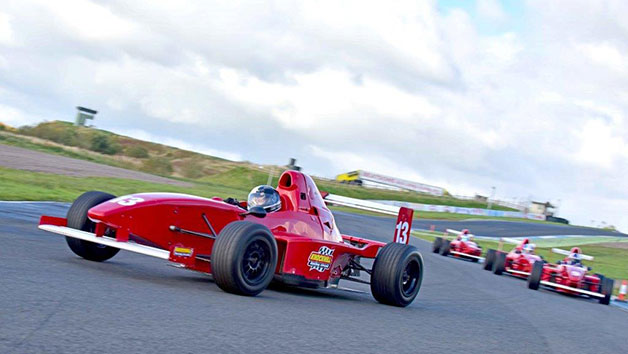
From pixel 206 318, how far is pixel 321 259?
344 cm

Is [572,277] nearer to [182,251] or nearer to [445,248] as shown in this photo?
[445,248]

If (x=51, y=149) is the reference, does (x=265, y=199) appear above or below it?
below

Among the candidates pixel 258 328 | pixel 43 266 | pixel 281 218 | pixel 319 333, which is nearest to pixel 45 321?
pixel 258 328

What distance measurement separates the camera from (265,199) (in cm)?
904

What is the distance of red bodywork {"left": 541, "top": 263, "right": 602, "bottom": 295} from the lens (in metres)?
19.3

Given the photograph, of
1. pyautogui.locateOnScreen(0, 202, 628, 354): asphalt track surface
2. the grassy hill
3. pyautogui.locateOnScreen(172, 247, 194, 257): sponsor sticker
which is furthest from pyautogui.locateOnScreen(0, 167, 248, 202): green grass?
the grassy hill

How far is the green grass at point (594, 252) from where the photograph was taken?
31886mm

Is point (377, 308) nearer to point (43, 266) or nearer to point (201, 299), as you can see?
point (201, 299)

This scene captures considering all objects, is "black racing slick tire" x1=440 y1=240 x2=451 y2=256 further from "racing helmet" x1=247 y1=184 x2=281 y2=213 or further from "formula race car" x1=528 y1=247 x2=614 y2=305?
"racing helmet" x1=247 y1=184 x2=281 y2=213

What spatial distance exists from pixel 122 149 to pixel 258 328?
65.6 m

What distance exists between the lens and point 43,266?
710cm

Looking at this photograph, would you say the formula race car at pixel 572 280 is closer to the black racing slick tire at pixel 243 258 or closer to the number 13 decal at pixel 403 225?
the number 13 decal at pixel 403 225

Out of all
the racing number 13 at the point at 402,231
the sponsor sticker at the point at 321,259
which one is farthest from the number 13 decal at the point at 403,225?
the sponsor sticker at the point at 321,259

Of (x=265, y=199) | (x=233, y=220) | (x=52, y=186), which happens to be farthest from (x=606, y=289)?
(x=52, y=186)
